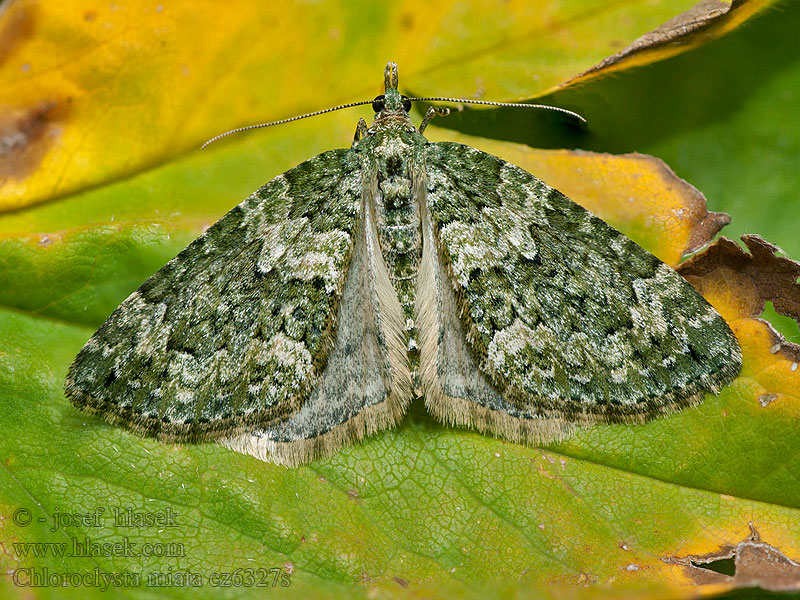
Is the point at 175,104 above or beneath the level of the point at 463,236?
above

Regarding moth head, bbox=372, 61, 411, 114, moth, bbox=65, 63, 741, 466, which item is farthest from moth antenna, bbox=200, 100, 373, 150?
moth, bbox=65, 63, 741, 466

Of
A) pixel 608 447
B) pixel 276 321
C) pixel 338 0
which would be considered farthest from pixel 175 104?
pixel 608 447

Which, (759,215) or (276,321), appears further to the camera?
(759,215)

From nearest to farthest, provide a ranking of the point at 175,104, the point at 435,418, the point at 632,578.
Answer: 1. the point at 632,578
2. the point at 435,418
3. the point at 175,104

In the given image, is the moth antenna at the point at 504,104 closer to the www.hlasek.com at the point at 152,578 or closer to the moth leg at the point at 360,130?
the moth leg at the point at 360,130

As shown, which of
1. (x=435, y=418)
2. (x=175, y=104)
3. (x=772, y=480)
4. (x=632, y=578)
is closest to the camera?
(x=632, y=578)

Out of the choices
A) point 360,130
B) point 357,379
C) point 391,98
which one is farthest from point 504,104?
point 357,379

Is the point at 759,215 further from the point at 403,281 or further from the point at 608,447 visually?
the point at 403,281
